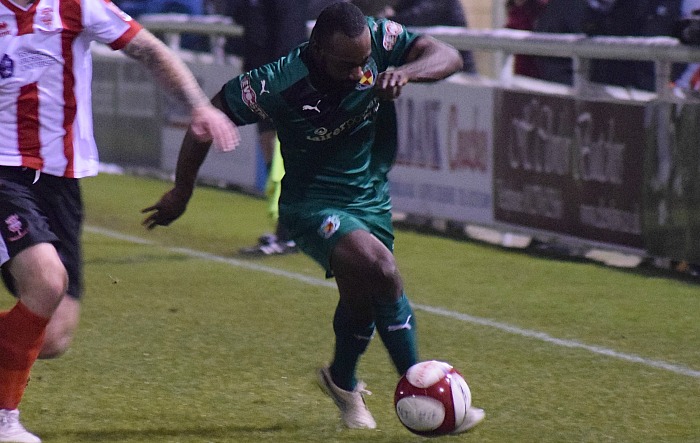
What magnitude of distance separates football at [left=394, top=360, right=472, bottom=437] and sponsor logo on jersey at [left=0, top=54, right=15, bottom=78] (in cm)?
176

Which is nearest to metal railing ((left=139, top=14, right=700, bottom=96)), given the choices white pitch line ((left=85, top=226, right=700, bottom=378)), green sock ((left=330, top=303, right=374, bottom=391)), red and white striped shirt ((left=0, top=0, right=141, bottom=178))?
white pitch line ((left=85, top=226, right=700, bottom=378))

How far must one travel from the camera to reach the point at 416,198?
36.2 ft

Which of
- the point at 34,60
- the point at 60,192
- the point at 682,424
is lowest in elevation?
the point at 682,424

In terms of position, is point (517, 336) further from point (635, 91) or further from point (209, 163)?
point (209, 163)

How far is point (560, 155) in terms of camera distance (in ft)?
31.2

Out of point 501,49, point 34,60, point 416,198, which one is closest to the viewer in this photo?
point 34,60

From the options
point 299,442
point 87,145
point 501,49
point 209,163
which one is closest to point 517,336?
point 299,442

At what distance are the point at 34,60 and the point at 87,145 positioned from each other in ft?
1.24

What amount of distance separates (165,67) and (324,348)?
2.25 metres

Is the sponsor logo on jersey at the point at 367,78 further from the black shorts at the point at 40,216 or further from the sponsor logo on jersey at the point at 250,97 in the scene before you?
the black shorts at the point at 40,216

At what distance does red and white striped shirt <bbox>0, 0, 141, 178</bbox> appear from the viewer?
4.74 m

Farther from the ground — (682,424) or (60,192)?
(60,192)

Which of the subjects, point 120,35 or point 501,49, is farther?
point 501,49

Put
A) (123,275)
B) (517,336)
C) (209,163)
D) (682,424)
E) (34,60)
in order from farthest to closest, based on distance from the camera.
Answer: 1. (209,163)
2. (123,275)
3. (517,336)
4. (682,424)
5. (34,60)
